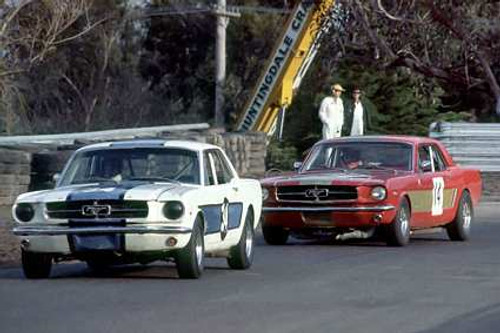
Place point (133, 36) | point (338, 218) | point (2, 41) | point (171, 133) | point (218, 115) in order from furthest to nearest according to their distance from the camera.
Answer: point (133, 36) < point (218, 115) < point (171, 133) < point (2, 41) < point (338, 218)

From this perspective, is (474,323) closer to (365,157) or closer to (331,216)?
(331,216)

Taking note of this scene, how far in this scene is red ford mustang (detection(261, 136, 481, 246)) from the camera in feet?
56.5

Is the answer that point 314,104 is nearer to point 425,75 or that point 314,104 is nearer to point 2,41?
point 425,75

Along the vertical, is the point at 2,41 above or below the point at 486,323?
above

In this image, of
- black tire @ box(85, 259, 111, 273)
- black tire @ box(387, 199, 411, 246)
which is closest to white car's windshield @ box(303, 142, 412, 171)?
black tire @ box(387, 199, 411, 246)

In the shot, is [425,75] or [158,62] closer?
[425,75]

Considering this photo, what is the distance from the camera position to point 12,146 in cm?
2373

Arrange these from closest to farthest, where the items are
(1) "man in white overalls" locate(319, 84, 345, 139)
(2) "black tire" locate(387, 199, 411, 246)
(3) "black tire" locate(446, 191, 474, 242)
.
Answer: (2) "black tire" locate(387, 199, 411, 246)
(3) "black tire" locate(446, 191, 474, 242)
(1) "man in white overalls" locate(319, 84, 345, 139)

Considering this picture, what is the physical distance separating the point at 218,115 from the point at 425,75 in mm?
13827

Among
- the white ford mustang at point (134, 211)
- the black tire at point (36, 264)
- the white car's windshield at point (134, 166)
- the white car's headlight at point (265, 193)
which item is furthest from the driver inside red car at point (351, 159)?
the black tire at point (36, 264)

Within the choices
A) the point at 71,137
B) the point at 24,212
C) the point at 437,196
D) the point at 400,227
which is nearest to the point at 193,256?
the point at 24,212

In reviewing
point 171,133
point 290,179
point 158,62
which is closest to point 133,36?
point 158,62

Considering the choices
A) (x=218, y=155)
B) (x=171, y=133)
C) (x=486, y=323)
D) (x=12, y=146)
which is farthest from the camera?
(x=171, y=133)

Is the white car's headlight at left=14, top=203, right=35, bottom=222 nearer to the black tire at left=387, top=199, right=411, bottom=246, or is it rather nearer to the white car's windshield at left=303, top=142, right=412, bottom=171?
the black tire at left=387, top=199, right=411, bottom=246
